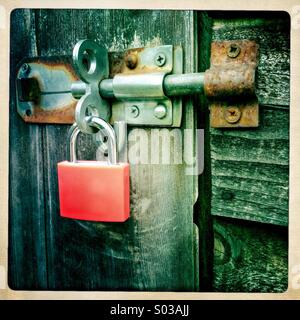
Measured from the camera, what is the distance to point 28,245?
476 millimetres

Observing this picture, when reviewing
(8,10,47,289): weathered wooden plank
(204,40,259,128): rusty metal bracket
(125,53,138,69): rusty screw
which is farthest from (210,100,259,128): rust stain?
(8,10,47,289): weathered wooden plank

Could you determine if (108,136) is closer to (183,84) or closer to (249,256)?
(183,84)

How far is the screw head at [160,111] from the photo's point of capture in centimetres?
39

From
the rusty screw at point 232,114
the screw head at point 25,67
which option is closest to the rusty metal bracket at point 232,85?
the rusty screw at point 232,114

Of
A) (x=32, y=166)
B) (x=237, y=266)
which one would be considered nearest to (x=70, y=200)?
(x=32, y=166)

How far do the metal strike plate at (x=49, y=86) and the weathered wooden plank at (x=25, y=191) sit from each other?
0.04ft

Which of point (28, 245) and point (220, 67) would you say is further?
point (28, 245)

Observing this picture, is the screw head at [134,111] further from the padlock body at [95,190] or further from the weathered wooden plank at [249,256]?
the weathered wooden plank at [249,256]

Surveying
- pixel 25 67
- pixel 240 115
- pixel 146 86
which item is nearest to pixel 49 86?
pixel 25 67

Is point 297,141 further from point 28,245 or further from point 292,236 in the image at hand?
point 28,245

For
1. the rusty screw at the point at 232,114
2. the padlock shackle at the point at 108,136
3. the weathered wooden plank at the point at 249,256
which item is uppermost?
the rusty screw at the point at 232,114

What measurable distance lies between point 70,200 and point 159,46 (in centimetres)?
21

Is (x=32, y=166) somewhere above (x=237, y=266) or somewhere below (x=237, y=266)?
above
